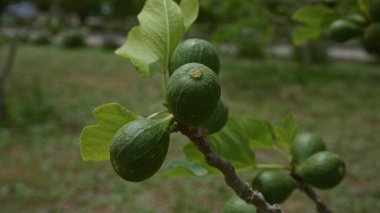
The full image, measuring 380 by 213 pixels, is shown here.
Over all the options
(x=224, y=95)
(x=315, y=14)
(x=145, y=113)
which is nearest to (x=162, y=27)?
(x=315, y=14)

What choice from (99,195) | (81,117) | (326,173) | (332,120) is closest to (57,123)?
(81,117)

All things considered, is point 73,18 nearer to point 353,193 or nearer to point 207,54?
point 353,193

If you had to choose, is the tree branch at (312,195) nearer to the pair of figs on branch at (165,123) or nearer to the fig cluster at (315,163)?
the fig cluster at (315,163)

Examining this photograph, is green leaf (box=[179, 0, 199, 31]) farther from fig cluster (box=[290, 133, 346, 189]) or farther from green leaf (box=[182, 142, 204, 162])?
fig cluster (box=[290, 133, 346, 189])

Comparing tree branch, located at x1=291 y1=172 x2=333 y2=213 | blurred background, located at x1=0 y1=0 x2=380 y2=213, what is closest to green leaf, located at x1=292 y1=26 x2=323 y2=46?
blurred background, located at x1=0 y1=0 x2=380 y2=213

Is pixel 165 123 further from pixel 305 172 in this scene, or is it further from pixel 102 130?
pixel 305 172

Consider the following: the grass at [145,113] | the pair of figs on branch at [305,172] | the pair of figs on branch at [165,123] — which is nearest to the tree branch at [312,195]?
the pair of figs on branch at [305,172]
